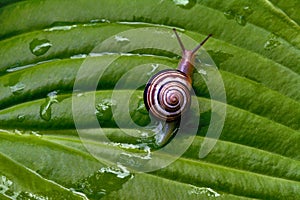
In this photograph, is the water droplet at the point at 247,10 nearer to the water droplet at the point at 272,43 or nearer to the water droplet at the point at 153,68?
the water droplet at the point at 272,43

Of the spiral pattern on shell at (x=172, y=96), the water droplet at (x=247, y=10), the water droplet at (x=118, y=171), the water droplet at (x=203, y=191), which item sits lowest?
the water droplet at (x=203, y=191)

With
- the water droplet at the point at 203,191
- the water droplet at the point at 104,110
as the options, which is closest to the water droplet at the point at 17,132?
the water droplet at the point at 104,110

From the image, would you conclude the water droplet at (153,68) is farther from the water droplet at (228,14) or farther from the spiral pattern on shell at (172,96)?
the water droplet at (228,14)

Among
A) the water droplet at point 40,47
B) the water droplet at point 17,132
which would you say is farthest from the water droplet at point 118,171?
the water droplet at point 40,47

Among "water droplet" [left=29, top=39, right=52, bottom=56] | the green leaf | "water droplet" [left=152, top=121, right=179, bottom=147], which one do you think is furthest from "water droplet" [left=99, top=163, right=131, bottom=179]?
"water droplet" [left=29, top=39, right=52, bottom=56]

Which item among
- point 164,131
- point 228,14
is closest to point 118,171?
point 164,131

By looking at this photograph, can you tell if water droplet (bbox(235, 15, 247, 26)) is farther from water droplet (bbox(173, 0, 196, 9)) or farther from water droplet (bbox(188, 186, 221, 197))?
water droplet (bbox(188, 186, 221, 197))

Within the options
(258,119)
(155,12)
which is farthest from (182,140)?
(155,12)

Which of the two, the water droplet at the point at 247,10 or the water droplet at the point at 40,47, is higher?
the water droplet at the point at 247,10
